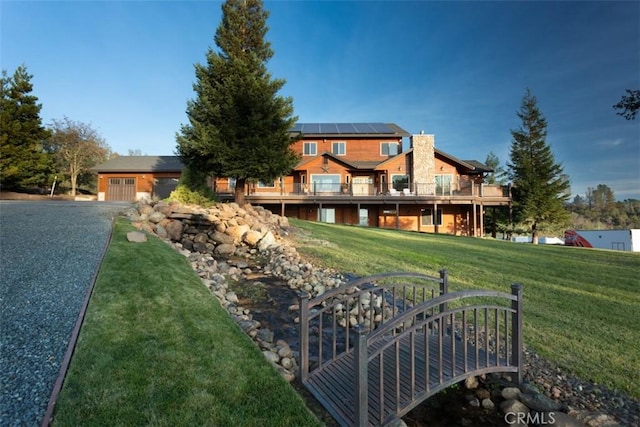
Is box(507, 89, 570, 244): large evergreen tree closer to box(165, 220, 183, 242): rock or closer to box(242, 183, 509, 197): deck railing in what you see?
box(242, 183, 509, 197): deck railing

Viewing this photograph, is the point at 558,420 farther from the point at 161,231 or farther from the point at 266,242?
the point at 161,231

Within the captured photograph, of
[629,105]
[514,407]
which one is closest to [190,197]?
[514,407]

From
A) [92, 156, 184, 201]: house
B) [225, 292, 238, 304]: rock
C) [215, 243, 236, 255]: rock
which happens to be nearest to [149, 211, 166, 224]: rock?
[215, 243, 236, 255]: rock

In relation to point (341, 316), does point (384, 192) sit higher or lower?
higher

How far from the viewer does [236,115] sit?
1400 cm

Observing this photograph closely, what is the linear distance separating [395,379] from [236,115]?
43.8 ft

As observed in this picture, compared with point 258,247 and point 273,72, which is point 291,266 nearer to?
point 258,247

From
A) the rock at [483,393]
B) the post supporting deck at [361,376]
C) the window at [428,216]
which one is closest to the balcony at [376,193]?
the window at [428,216]

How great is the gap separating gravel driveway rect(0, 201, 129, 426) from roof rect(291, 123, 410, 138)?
1873cm

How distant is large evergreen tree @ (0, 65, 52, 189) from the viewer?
76.8ft

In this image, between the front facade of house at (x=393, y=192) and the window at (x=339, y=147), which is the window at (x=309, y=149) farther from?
the window at (x=339, y=147)

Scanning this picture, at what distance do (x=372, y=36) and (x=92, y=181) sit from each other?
36305 mm

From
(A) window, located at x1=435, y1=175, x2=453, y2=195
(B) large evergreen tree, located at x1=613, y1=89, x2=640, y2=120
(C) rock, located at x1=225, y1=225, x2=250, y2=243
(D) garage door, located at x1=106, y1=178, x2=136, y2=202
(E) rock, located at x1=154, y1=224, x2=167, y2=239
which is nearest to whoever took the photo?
(E) rock, located at x1=154, y1=224, x2=167, y2=239

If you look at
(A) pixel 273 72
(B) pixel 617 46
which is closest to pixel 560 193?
(B) pixel 617 46
